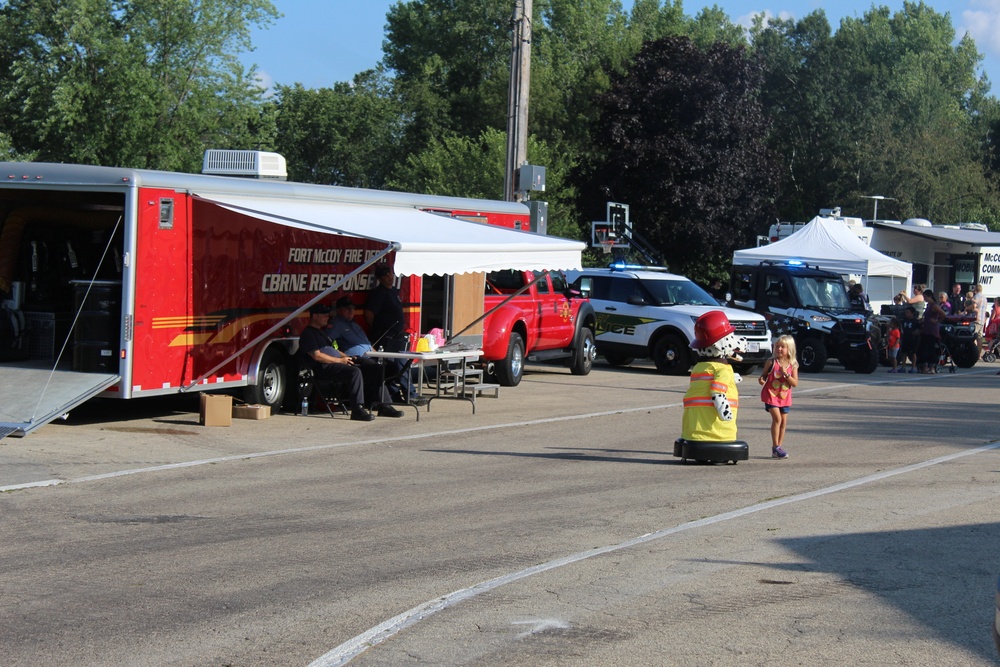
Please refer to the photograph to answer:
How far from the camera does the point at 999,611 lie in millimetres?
4309

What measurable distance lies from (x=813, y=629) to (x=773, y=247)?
24.8m

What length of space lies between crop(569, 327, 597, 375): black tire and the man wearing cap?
736cm

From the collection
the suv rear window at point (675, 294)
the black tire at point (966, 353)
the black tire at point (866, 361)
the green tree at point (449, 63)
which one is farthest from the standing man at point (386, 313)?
the green tree at point (449, 63)

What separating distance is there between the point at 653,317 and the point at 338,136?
43.8 metres

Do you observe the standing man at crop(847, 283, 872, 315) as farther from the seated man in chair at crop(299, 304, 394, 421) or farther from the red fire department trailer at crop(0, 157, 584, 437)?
the seated man in chair at crop(299, 304, 394, 421)

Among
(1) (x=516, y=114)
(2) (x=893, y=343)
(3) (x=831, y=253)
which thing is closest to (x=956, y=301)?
(3) (x=831, y=253)

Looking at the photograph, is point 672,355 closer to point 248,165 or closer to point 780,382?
point 248,165

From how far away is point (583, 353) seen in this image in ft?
76.4

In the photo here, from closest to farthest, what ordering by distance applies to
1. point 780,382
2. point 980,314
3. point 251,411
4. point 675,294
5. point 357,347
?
point 780,382 → point 251,411 → point 357,347 → point 675,294 → point 980,314

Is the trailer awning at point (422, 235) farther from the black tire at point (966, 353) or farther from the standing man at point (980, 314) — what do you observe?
the standing man at point (980, 314)

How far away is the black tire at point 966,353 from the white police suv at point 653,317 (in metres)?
6.48

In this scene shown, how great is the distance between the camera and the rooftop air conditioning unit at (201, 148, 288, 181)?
16844 millimetres

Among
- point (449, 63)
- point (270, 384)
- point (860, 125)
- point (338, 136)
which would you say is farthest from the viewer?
point (449, 63)

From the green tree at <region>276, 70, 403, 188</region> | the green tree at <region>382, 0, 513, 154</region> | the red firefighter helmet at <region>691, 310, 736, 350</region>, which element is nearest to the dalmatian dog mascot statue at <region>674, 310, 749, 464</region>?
the red firefighter helmet at <region>691, 310, 736, 350</region>
